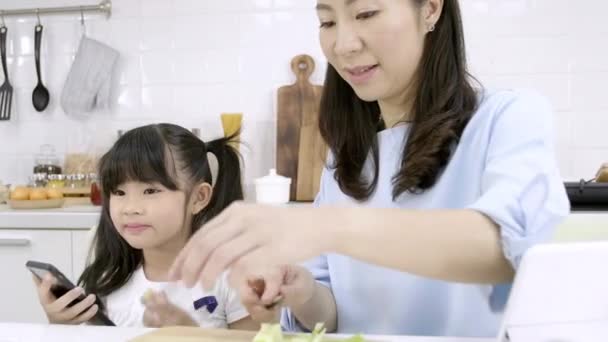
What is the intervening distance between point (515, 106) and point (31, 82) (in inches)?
80.9

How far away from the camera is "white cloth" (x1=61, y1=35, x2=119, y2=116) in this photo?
2.27 meters

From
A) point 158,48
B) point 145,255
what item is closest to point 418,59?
point 145,255

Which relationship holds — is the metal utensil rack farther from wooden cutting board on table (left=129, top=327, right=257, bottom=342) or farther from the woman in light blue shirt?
wooden cutting board on table (left=129, top=327, right=257, bottom=342)

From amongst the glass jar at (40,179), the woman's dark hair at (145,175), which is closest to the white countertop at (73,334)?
the woman's dark hair at (145,175)

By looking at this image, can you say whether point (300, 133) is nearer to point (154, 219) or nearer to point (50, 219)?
point (50, 219)

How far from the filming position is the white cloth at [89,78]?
2.27 meters

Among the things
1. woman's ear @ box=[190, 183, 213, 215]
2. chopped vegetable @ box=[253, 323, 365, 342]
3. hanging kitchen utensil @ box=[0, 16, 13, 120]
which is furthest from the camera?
hanging kitchen utensil @ box=[0, 16, 13, 120]

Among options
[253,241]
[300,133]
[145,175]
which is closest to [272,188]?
[300,133]

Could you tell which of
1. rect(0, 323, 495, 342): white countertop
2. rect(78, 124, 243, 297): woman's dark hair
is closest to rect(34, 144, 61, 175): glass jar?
rect(78, 124, 243, 297): woman's dark hair

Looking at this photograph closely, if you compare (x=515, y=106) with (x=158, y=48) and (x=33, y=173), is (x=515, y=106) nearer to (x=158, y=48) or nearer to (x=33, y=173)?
(x=158, y=48)

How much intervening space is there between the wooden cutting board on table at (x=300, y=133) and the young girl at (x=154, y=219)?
682 mm

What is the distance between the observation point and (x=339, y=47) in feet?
2.90

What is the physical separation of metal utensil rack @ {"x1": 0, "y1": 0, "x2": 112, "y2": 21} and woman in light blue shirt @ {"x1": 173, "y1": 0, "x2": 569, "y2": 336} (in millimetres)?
1444

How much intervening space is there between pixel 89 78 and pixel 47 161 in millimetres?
362
